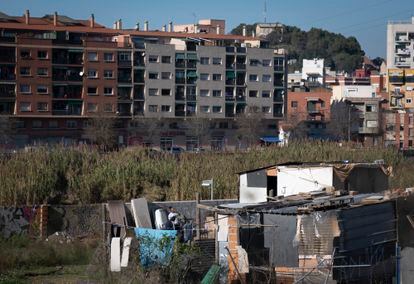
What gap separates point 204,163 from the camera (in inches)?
1258

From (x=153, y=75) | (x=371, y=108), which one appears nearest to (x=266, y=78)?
(x=153, y=75)

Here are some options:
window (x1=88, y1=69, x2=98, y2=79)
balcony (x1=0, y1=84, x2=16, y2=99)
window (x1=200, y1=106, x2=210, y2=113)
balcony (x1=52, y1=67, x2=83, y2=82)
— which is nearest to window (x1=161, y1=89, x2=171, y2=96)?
window (x1=200, y1=106, x2=210, y2=113)

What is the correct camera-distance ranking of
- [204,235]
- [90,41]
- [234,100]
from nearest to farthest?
[204,235] → [90,41] → [234,100]

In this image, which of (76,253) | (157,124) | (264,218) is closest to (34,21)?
(157,124)

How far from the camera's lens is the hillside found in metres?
143

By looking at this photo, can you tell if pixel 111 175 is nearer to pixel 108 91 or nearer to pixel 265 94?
pixel 108 91

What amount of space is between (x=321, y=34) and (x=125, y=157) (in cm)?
13169

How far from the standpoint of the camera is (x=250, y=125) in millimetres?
66875

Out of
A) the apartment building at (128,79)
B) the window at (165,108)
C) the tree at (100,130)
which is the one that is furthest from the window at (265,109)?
the tree at (100,130)

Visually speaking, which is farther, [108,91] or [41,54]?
[108,91]

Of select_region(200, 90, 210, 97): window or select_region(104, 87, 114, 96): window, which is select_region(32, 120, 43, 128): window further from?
select_region(200, 90, 210, 97): window

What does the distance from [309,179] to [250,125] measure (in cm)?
4576

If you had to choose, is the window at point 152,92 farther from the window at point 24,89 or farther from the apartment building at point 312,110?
the apartment building at point 312,110

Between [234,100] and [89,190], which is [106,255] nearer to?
[89,190]
